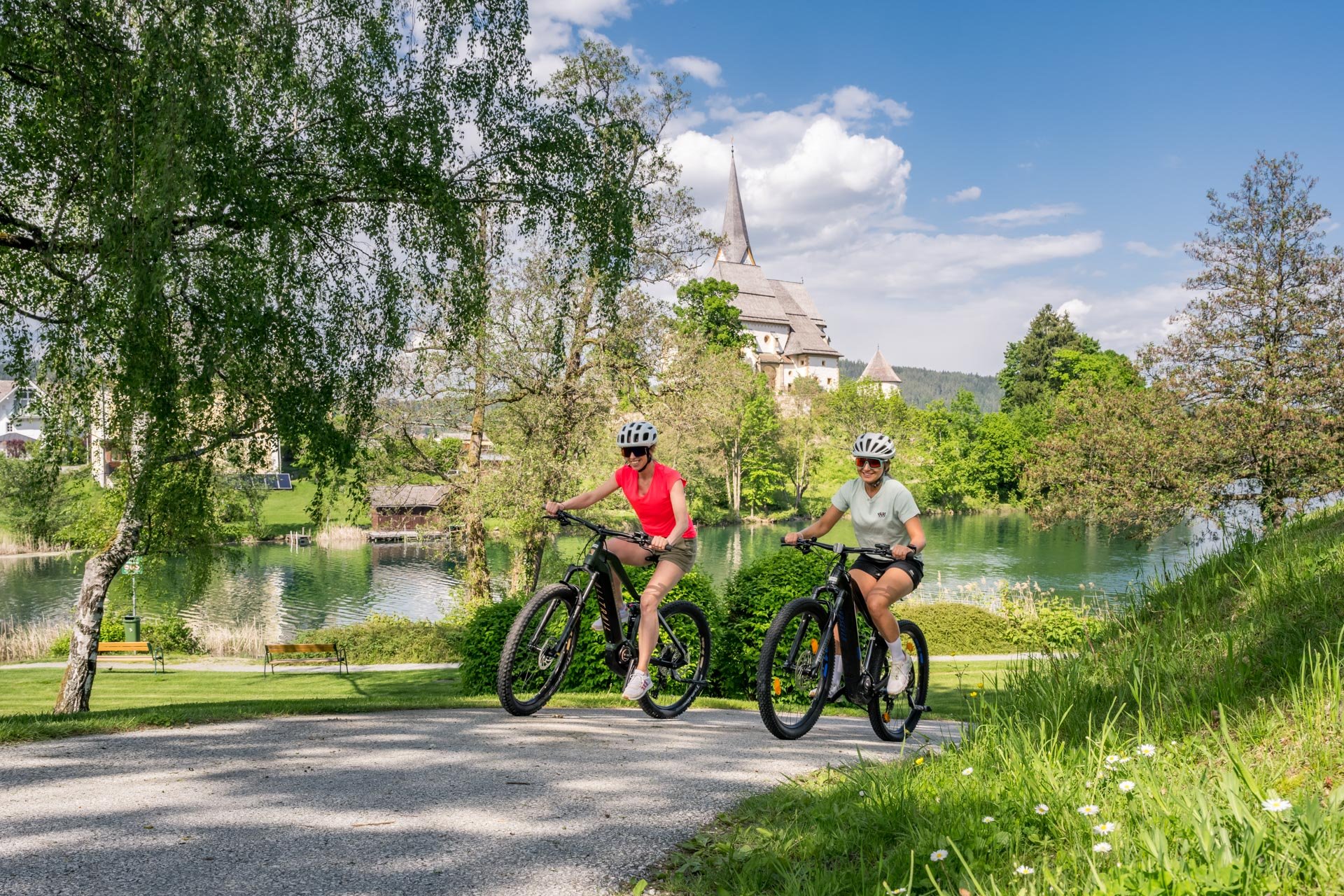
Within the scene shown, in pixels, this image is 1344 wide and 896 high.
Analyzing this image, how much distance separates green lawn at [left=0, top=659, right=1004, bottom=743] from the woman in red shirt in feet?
7.60

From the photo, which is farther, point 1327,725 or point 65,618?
point 65,618

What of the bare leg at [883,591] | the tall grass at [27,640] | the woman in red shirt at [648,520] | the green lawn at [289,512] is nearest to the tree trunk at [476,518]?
the tall grass at [27,640]

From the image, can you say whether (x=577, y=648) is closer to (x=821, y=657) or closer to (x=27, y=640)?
A: (x=821, y=657)

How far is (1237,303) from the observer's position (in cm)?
2319

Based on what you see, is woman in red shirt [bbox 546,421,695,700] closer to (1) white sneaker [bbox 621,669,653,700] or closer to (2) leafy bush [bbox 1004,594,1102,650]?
(1) white sneaker [bbox 621,669,653,700]

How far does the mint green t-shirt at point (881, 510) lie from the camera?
19.7 feet

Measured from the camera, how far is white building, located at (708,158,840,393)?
114 m

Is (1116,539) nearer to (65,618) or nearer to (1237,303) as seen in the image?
(1237,303)

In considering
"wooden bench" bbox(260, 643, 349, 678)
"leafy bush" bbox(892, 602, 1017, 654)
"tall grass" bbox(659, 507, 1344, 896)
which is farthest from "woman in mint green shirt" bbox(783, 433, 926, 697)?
"wooden bench" bbox(260, 643, 349, 678)

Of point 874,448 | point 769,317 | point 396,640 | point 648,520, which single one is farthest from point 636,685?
point 769,317

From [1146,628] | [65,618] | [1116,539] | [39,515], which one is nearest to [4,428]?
[39,515]

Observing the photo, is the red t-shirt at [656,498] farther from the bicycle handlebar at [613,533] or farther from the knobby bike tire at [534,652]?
the knobby bike tire at [534,652]

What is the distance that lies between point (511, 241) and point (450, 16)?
2233mm

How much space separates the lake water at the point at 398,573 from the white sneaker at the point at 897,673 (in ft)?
54.0
